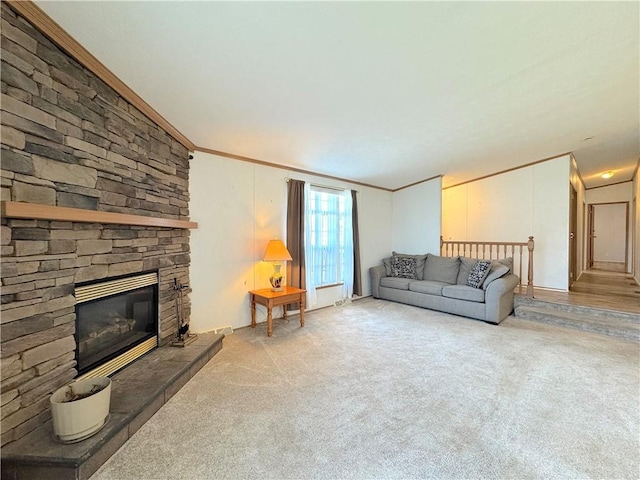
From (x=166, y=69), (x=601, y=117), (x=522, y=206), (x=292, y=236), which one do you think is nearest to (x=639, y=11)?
(x=601, y=117)

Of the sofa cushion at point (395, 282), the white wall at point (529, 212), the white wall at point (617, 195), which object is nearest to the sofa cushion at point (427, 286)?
the sofa cushion at point (395, 282)

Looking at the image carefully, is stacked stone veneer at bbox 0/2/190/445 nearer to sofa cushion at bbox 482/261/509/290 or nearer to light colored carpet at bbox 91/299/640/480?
light colored carpet at bbox 91/299/640/480

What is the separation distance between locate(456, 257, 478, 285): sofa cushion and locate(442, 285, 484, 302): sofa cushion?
0.32 meters

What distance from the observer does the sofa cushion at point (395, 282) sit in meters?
5.19

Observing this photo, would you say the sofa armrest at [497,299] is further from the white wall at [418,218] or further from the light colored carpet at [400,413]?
the white wall at [418,218]

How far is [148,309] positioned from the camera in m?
2.71

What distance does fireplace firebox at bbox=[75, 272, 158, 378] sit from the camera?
1.96 meters

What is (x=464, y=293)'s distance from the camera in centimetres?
434

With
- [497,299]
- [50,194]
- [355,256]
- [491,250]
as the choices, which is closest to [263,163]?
[355,256]

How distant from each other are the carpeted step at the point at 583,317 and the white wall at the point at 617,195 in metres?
5.04

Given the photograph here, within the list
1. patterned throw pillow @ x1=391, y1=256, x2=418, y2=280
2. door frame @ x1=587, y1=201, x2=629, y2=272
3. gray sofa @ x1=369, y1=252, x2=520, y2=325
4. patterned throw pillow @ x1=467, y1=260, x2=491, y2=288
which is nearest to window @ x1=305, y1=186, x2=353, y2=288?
gray sofa @ x1=369, y1=252, x2=520, y2=325

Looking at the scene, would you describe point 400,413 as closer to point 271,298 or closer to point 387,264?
point 271,298

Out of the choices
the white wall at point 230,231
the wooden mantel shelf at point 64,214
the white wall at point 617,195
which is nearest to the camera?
the wooden mantel shelf at point 64,214

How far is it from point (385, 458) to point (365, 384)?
800 millimetres
